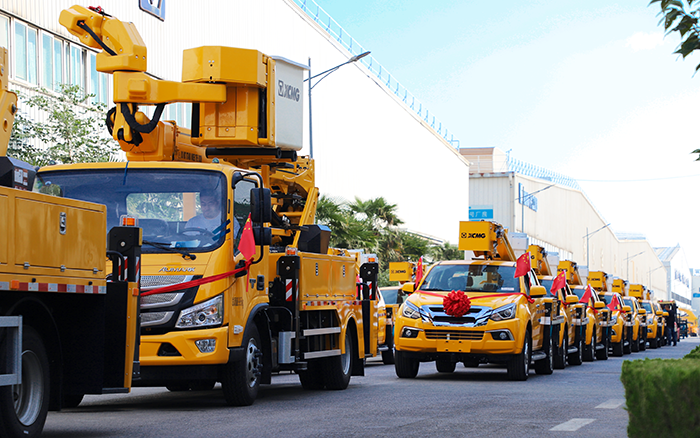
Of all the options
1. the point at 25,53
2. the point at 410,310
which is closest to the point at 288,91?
the point at 410,310

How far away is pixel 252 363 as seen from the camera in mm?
11062

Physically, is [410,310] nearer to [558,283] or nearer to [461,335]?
[461,335]

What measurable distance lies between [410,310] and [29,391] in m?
8.84

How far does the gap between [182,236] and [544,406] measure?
4.47m

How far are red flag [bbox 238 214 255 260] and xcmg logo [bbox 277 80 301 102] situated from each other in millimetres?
2368

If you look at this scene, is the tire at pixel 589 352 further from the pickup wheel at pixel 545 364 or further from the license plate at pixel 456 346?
the license plate at pixel 456 346

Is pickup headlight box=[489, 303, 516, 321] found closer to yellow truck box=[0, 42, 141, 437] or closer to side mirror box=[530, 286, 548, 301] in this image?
side mirror box=[530, 286, 548, 301]

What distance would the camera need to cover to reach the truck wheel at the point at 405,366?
A: 1590 centimetres

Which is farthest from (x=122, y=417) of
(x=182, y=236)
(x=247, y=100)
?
(x=247, y=100)

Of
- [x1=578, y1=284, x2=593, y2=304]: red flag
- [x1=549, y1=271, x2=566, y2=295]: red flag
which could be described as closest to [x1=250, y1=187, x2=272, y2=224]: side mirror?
[x1=549, y1=271, x2=566, y2=295]: red flag

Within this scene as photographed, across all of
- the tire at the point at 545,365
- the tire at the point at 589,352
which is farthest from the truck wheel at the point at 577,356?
the tire at the point at 545,365

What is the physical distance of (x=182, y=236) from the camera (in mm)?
10461

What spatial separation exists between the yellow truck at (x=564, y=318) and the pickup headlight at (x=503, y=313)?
4.14m

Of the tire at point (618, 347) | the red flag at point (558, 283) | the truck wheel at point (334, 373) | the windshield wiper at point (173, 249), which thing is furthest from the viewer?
the tire at point (618, 347)
